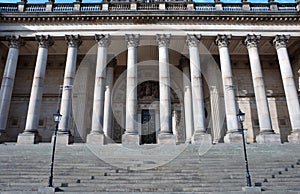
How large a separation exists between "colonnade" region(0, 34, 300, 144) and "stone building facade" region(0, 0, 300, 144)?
3.3 inches

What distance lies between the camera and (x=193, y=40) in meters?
22.9

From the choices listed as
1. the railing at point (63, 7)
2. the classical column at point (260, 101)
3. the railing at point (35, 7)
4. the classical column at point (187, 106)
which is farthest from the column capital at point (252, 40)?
the railing at point (35, 7)

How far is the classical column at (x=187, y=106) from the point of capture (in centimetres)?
2505

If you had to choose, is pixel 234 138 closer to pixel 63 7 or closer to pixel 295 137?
pixel 295 137

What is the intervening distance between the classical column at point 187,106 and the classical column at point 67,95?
1118 cm

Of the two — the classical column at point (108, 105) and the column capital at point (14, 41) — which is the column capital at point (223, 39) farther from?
the column capital at point (14, 41)

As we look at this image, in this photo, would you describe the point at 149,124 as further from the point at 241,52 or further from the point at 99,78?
the point at 241,52

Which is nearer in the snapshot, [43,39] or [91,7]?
[43,39]

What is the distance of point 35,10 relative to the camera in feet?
79.2

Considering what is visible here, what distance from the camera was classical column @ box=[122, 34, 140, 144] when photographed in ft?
65.7

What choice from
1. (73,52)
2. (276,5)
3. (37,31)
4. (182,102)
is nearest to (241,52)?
(276,5)

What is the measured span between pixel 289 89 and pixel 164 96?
10798 mm

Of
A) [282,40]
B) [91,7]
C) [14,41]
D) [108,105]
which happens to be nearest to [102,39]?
[91,7]

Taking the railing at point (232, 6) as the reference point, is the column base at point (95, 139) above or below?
below
